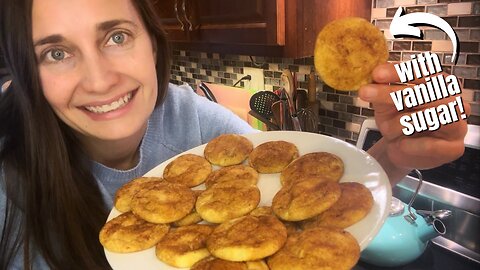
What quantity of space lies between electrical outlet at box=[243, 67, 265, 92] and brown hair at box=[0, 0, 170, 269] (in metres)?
0.75

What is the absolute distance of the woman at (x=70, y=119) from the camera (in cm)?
53

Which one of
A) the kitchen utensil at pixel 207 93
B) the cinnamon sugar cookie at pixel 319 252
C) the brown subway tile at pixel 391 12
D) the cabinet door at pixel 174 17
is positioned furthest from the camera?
the kitchen utensil at pixel 207 93

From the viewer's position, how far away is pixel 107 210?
2.27 ft

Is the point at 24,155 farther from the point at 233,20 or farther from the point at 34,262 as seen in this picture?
the point at 233,20

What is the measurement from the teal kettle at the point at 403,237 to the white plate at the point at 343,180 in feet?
0.60

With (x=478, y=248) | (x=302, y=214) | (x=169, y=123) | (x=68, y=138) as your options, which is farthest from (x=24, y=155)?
(x=478, y=248)

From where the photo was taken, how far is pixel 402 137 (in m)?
0.46

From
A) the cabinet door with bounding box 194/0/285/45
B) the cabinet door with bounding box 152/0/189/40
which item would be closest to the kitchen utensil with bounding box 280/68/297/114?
the cabinet door with bounding box 194/0/285/45

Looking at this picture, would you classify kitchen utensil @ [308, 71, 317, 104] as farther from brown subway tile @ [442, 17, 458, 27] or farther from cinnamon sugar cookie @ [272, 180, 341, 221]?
cinnamon sugar cookie @ [272, 180, 341, 221]

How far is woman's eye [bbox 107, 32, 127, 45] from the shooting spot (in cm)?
58

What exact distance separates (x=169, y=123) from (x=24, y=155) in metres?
0.30

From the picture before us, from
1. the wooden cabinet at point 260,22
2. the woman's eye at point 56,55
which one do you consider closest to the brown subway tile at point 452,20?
the wooden cabinet at point 260,22

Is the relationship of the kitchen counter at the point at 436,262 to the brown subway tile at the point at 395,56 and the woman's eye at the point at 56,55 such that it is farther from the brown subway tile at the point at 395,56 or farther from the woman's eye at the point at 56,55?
the woman's eye at the point at 56,55

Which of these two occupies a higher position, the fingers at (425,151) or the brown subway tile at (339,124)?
the fingers at (425,151)
